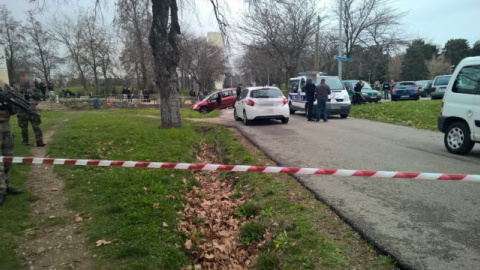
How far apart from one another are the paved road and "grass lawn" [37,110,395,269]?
0.91 ft

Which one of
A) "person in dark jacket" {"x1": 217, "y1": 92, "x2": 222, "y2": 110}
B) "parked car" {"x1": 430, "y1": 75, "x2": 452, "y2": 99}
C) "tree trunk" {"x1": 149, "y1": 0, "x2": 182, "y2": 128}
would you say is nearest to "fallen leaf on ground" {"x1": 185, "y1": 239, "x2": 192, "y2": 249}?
"tree trunk" {"x1": 149, "y1": 0, "x2": 182, "y2": 128}

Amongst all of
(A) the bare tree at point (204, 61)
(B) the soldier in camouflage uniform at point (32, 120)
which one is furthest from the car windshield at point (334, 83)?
(A) the bare tree at point (204, 61)

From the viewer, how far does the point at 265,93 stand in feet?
42.7

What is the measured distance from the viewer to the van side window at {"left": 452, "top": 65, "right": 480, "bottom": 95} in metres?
6.67

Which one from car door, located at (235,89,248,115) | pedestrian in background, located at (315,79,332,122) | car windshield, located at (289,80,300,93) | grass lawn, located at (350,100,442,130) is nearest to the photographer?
grass lawn, located at (350,100,442,130)

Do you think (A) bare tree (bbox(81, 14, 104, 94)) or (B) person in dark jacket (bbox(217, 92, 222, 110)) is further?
(A) bare tree (bbox(81, 14, 104, 94))

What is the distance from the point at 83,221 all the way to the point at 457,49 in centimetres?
7376

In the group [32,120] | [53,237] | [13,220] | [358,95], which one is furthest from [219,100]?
[53,237]

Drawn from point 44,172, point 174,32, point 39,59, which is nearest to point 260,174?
point 44,172

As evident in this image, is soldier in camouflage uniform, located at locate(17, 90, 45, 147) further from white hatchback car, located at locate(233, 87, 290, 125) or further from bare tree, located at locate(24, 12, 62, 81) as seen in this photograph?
bare tree, located at locate(24, 12, 62, 81)

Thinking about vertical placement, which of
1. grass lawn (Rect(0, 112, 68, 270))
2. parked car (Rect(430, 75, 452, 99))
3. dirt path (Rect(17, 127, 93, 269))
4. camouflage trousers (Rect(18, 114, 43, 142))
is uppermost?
parked car (Rect(430, 75, 452, 99))

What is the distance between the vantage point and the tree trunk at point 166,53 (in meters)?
10.6

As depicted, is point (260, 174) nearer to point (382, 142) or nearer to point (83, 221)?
point (83, 221)

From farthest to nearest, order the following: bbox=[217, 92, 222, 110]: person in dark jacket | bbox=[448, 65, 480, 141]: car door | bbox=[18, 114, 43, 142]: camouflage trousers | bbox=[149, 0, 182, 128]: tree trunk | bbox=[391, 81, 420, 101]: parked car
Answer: bbox=[217, 92, 222, 110]: person in dark jacket → bbox=[391, 81, 420, 101]: parked car → bbox=[149, 0, 182, 128]: tree trunk → bbox=[18, 114, 43, 142]: camouflage trousers → bbox=[448, 65, 480, 141]: car door
